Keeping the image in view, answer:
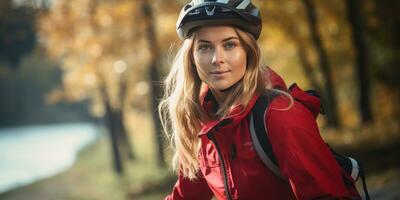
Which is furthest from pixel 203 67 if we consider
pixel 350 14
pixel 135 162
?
pixel 135 162

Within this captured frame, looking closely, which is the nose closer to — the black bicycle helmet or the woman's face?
the woman's face

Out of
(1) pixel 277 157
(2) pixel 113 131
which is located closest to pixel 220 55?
(1) pixel 277 157

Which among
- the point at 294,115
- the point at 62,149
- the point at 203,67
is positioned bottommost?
the point at 62,149

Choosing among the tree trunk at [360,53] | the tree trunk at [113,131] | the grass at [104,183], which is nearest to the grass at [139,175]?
the grass at [104,183]

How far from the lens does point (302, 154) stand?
186 centimetres

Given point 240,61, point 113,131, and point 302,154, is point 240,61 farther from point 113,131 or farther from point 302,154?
point 113,131

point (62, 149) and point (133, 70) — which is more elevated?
point (133, 70)

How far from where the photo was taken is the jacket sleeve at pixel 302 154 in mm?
1859

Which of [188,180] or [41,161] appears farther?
[41,161]

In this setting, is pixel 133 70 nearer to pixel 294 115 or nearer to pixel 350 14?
pixel 350 14

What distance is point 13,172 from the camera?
20.2 m

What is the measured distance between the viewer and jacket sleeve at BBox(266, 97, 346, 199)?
186 centimetres

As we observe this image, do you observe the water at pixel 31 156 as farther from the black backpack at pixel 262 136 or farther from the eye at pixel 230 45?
the black backpack at pixel 262 136

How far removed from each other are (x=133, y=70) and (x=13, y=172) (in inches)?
315
